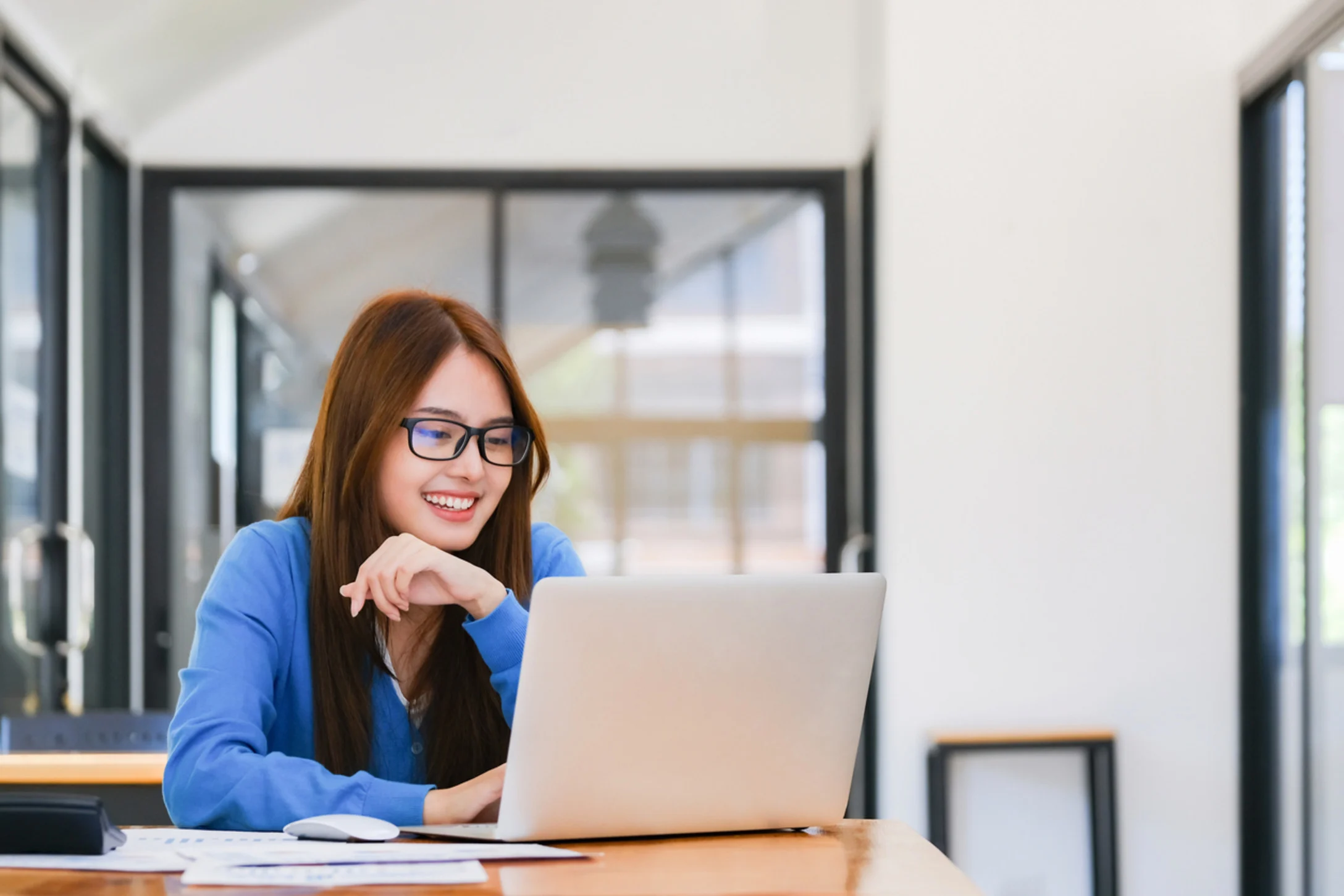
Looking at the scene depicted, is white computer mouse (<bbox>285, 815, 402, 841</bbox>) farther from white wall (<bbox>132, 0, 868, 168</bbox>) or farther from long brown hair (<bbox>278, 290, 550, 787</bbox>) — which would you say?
white wall (<bbox>132, 0, 868, 168</bbox>)

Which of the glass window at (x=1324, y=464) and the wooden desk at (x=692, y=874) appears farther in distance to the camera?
the glass window at (x=1324, y=464)

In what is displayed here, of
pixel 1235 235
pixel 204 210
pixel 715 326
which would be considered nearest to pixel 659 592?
pixel 1235 235

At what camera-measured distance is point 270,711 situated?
159 cm

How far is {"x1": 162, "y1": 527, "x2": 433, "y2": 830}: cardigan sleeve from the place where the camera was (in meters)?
1.39

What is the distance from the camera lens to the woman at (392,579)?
1.57 metres

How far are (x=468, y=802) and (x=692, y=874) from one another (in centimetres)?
33

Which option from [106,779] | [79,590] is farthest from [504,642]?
[79,590]

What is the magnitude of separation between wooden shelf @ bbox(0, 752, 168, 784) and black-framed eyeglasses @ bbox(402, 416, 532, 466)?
760mm

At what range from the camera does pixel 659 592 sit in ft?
3.95

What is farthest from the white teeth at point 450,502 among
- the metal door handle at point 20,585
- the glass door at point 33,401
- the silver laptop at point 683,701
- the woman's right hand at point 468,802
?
the metal door handle at point 20,585

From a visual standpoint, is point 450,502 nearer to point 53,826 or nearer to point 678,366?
point 53,826

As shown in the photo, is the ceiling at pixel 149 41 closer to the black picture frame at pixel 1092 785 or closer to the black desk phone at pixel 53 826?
the black desk phone at pixel 53 826

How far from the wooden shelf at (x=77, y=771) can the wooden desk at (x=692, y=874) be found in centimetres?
107

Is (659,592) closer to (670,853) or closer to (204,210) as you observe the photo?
(670,853)
